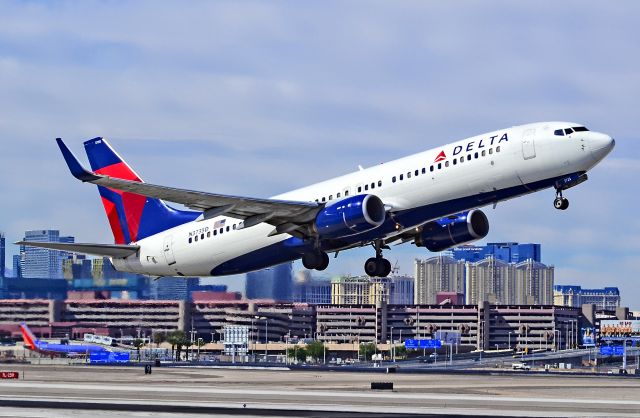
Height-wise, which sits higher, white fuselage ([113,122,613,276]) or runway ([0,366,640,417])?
white fuselage ([113,122,613,276])

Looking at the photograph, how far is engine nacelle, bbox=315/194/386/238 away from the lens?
2773 inches

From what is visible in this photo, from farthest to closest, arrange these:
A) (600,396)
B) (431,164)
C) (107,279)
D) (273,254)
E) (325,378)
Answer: (107,279) < (325,378) < (273,254) < (431,164) < (600,396)

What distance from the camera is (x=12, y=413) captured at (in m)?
49.3

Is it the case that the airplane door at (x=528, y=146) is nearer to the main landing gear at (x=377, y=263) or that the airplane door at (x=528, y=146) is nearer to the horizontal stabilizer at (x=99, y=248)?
the main landing gear at (x=377, y=263)

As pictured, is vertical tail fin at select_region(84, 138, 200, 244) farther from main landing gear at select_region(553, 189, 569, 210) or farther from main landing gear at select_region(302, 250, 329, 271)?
main landing gear at select_region(553, 189, 569, 210)

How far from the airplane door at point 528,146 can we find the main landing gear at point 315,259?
15.3 metres

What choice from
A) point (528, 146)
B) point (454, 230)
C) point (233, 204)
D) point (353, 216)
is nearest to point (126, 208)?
point (233, 204)

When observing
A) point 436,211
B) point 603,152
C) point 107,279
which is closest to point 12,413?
point 436,211

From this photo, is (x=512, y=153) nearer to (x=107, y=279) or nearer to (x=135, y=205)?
(x=135, y=205)

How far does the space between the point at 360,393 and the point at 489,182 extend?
44.6 feet

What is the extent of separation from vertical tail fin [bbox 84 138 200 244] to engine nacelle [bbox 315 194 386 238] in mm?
15295

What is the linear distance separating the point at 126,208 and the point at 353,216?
24.1 m

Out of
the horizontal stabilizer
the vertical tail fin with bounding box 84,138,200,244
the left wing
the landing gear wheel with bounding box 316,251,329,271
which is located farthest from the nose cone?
the horizontal stabilizer

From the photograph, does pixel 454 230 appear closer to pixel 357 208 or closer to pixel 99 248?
pixel 357 208
